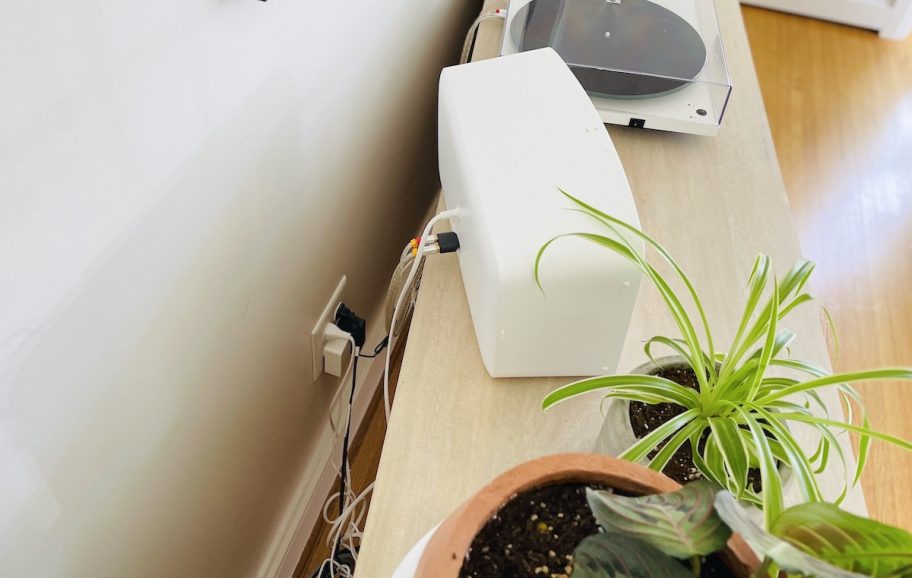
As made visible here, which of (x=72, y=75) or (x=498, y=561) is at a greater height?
(x=72, y=75)

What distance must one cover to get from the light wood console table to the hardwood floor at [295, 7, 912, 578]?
683mm

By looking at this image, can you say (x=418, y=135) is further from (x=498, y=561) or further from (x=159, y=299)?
(x=498, y=561)

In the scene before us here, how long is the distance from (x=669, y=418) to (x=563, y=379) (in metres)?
0.14

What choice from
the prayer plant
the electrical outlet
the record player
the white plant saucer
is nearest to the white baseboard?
the electrical outlet

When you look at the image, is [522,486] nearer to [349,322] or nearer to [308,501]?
[349,322]

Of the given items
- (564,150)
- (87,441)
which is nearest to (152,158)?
(87,441)

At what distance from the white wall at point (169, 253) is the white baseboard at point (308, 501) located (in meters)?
0.04

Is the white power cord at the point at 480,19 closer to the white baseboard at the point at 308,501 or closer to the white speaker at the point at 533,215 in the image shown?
the white speaker at the point at 533,215

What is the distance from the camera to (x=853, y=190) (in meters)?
2.16

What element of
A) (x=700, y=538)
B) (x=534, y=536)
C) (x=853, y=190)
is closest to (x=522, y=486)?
(x=534, y=536)

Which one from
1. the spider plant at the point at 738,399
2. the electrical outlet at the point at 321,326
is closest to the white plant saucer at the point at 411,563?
the spider plant at the point at 738,399

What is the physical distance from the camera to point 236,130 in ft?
2.56

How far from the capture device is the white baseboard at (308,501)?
1257 millimetres

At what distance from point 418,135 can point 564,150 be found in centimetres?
71
